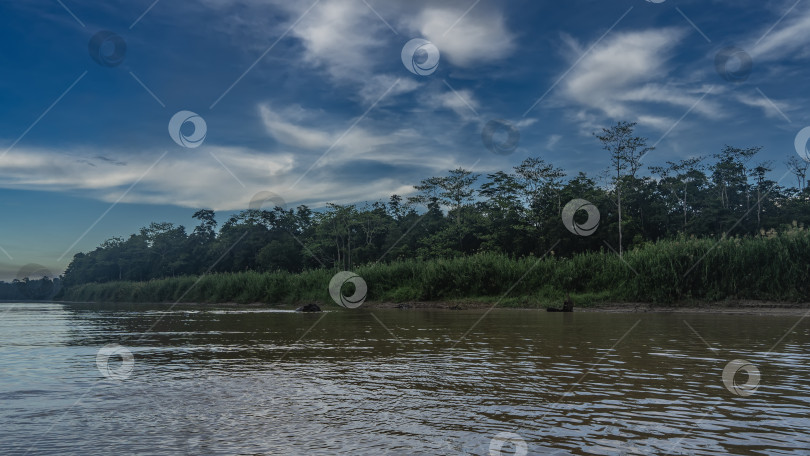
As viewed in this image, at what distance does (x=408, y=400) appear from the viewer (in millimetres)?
6898

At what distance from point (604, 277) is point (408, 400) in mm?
29990

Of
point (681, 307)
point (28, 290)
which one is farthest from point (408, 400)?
point (28, 290)

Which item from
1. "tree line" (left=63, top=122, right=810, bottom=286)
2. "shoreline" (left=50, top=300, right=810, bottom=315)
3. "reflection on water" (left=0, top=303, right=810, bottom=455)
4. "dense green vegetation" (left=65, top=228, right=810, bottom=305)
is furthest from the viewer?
"tree line" (left=63, top=122, right=810, bottom=286)

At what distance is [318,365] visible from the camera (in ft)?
33.1

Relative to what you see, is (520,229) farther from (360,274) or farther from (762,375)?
(762,375)

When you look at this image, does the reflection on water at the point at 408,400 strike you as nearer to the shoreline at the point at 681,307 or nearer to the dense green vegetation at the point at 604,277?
the shoreline at the point at 681,307

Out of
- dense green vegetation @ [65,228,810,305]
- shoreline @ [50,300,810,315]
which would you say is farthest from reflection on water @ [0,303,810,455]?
dense green vegetation @ [65,228,810,305]

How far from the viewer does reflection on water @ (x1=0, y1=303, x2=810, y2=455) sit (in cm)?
499

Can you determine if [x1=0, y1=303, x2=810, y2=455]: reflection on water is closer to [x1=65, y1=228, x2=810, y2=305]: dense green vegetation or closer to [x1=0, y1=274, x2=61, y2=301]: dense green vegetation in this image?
[x1=65, y1=228, x2=810, y2=305]: dense green vegetation

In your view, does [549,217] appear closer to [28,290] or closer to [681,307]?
[681,307]

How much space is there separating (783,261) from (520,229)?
123 feet

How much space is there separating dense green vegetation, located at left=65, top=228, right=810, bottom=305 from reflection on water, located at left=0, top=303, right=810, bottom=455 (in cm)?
1842

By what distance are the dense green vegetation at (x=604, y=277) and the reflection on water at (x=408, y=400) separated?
18420 mm

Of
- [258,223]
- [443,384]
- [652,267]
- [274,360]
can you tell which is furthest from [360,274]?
[258,223]
